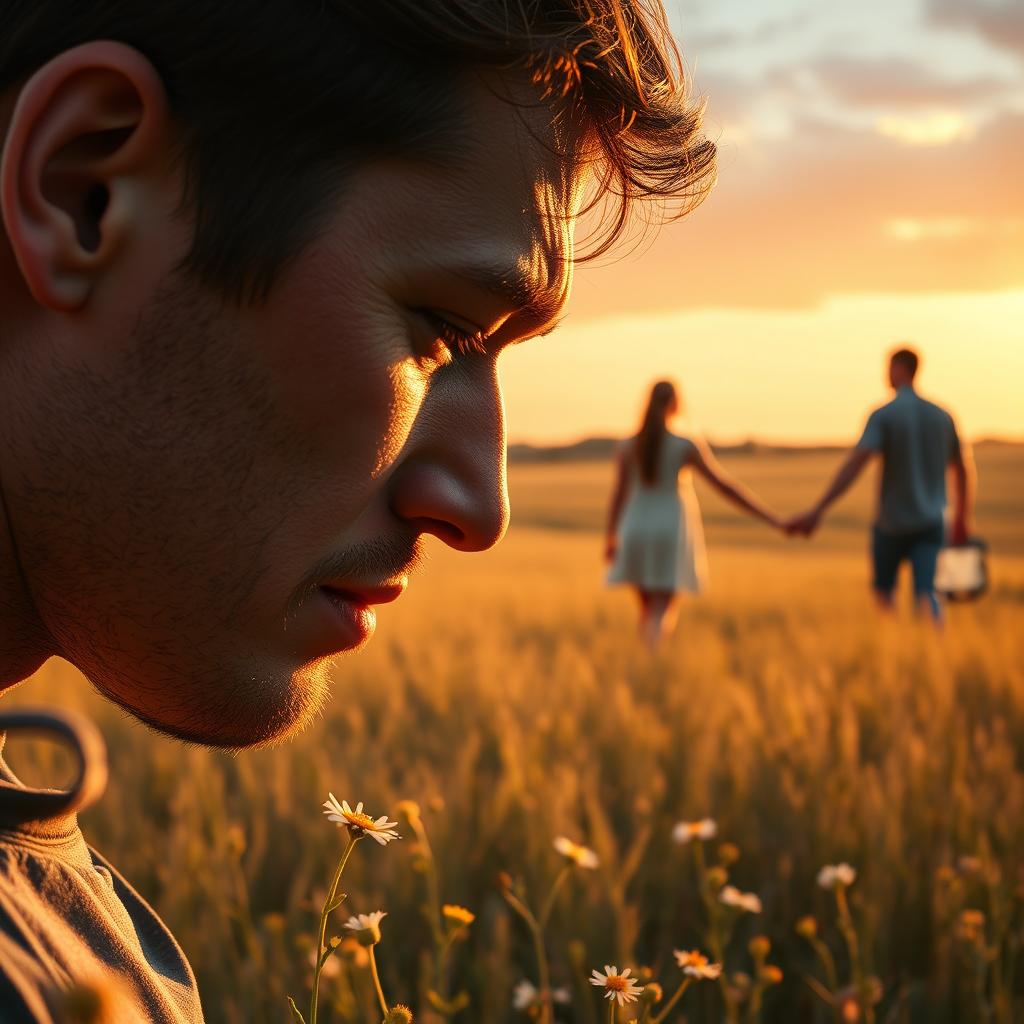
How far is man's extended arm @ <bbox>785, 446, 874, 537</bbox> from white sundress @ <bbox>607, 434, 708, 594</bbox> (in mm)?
966

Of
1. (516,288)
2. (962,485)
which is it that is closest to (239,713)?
(516,288)

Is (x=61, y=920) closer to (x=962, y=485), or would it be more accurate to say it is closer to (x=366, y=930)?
(x=366, y=930)

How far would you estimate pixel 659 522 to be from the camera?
7.31 meters

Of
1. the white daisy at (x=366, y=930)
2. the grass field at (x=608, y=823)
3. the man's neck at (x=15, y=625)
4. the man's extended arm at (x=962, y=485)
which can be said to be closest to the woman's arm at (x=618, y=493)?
the man's extended arm at (x=962, y=485)

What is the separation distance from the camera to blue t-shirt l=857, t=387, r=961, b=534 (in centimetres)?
700

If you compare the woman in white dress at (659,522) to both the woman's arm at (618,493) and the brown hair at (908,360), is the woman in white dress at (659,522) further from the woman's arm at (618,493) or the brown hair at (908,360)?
the brown hair at (908,360)

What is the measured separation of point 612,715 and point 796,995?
5.59 ft

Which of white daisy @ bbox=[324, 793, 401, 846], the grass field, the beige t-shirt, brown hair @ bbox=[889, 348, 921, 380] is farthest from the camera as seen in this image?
brown hair @ bbox=[889, 348, 921, 380]

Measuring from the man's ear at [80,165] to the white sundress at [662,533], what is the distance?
646 centimetres

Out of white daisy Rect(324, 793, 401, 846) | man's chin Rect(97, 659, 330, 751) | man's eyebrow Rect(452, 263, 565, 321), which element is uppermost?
man's eyebrow Rect(452, 263, 565, 321)

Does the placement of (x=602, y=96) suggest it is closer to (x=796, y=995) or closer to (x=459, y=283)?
(x=459, y=283)

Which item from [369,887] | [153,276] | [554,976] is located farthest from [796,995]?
[153,276]

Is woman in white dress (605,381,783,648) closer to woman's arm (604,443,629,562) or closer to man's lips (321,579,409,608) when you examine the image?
woman's arm (604,443,629,562)

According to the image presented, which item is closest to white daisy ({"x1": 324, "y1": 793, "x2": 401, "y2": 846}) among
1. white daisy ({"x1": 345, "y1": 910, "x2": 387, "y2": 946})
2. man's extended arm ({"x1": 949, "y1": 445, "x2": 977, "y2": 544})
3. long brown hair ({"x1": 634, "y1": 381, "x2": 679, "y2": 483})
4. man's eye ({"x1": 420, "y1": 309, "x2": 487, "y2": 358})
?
white daisy ({"x1": 345, "y1": 910, "x2": 387, "y2": 946})
